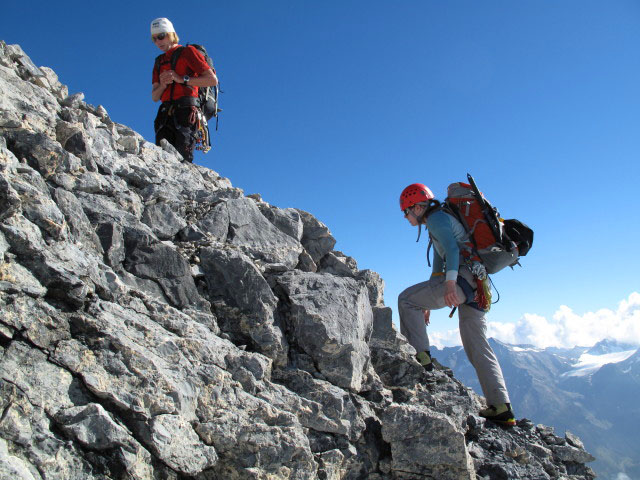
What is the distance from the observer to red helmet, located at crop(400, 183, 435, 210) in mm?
9383

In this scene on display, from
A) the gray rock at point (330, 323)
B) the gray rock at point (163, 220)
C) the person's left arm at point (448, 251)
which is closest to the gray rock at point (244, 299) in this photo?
the gray rock at point (330, 323)

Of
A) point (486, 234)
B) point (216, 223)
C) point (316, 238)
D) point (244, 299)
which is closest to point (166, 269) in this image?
point (244, 299)

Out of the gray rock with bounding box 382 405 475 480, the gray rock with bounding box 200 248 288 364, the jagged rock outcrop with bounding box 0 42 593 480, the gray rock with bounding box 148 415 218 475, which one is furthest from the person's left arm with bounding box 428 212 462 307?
the gray rock with bounding box 148 415 218 475

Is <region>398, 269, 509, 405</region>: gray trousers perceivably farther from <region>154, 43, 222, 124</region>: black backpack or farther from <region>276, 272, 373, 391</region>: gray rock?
<region>154, 43, 222, 124</region>: black backpack

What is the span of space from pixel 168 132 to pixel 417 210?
8018mm

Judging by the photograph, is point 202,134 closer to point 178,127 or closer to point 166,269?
point 178,127

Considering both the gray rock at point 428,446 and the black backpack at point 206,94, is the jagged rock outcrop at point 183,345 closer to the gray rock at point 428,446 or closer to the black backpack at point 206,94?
the gray rock at point 428,446

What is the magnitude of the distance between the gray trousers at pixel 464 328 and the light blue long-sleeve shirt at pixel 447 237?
50cm

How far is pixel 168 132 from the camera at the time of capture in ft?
44.2

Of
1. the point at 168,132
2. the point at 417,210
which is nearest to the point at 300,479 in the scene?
the point at 417,210

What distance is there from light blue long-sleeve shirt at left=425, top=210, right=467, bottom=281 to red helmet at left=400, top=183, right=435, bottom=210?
18.4 inches

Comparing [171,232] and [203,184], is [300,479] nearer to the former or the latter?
[171,232]

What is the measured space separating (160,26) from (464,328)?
10777 mm

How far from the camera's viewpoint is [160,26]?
1223 cm
